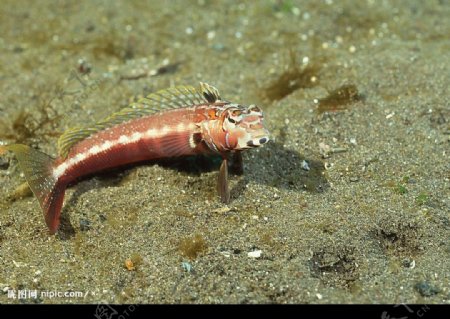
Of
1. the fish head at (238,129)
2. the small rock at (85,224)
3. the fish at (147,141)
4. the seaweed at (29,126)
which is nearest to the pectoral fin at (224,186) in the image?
the fish at (147,141)

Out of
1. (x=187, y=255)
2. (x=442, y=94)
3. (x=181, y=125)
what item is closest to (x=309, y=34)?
(x=442, y=94)

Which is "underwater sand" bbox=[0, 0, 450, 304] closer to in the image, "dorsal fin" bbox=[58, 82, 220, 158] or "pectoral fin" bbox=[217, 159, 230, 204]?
"pectoral fin" bbox=[217, 159, 230, 204]

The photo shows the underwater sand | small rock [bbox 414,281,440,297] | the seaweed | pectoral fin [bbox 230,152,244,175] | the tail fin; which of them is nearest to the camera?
small rock [bbox 414,281,440,297]

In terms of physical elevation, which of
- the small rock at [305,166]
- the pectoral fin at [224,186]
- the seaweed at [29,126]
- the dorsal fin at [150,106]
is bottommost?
the seaweed at [29,126]

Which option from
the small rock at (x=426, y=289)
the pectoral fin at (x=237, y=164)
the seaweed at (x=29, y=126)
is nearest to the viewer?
the small rock at (x=426, y=289)

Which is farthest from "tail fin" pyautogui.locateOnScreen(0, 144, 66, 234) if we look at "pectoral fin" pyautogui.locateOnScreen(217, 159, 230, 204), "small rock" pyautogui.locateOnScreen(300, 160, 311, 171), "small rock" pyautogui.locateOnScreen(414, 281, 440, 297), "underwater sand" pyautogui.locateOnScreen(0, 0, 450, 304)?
"small rock" pyautogui.locateOnScreen(414, 281, 440, 297)

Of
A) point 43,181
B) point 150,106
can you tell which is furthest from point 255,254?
point 43,181

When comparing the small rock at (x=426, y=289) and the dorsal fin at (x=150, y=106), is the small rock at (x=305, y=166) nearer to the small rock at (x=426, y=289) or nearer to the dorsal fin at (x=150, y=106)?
the dorsal fin at (x=150, y=106)
